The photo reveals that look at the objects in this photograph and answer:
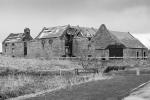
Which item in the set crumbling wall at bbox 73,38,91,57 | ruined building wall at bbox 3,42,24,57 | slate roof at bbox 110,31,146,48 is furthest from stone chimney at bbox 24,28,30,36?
slate roof at bbox 110,31,146,48

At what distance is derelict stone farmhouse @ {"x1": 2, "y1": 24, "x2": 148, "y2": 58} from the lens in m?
72.7

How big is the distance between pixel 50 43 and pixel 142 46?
76.1 feet

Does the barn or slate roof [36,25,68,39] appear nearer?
the barn

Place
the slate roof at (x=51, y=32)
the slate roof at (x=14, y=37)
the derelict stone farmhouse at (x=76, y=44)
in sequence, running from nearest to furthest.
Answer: the derelict stone farmhouse at (x=76, y=44) < the slate roof at (x=51, y=32) < the slate roof at (x=14, y=37)

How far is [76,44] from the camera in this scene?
3354 inches

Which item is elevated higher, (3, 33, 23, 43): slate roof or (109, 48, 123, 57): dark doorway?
(3, 33, 23, 43): slate roof

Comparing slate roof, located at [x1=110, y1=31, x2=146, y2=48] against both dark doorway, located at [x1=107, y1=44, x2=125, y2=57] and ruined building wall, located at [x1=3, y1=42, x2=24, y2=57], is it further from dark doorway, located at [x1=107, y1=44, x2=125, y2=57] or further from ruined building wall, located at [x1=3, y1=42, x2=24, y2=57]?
ruined building wall, located at [x1=3, y1=42, x2=24, y2=57]

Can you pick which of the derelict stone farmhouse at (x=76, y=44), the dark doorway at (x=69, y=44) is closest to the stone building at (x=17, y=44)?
the derelict stone farmhouse at (x=76, y=44)

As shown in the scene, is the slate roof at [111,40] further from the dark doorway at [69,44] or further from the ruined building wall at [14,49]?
the ruined building wall at [14,49]

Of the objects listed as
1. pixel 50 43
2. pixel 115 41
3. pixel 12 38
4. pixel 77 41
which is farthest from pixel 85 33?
pixel 12 38

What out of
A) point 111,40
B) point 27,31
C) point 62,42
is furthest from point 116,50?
point 27,31

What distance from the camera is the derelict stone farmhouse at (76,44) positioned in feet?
238

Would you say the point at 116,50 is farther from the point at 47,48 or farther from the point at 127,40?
the point at 47,48

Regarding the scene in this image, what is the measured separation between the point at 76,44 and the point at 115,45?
15.8 m
